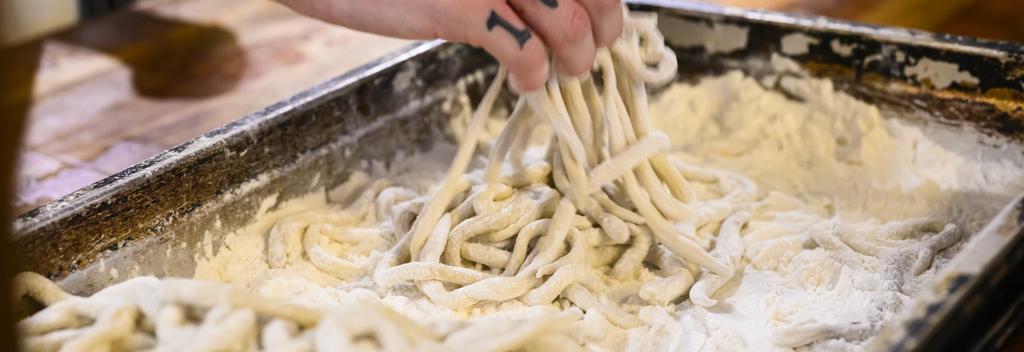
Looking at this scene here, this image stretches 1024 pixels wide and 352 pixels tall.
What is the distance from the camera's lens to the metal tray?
0.95 meters

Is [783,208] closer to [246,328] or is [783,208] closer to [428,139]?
[428,139]

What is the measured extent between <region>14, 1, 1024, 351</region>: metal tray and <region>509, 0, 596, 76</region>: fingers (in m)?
0.40

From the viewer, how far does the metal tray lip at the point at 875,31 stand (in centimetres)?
144

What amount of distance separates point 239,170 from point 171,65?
3.26 ft

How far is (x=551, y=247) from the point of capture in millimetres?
1204

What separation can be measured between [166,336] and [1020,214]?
827 mm

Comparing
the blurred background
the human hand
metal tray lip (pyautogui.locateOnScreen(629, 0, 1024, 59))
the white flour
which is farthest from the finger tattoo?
the blurred background

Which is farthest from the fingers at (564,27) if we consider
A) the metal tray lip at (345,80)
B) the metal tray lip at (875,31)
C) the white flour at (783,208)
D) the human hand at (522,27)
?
the metal tray lip at (875,31)

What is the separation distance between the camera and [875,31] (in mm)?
1528

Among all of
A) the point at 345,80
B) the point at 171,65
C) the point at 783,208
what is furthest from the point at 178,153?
the point at 171,65

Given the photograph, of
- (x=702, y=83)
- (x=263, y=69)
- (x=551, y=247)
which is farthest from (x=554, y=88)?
(x=263, y=69)

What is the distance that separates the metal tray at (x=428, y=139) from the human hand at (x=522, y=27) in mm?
268

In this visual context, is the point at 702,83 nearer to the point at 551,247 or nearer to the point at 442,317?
the point at 551,247

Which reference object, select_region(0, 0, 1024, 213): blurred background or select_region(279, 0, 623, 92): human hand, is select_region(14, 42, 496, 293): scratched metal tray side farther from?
select_region(0, 0, 1024, 213): blurred background
